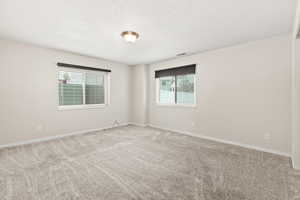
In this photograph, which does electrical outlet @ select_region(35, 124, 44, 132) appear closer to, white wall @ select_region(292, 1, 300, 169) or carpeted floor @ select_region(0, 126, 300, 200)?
carpeted floor @ select_region(0, 126, 300, 200)

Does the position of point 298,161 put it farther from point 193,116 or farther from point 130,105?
point 130,105

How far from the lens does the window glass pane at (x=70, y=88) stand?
389cm

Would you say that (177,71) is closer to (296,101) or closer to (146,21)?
(146,21)

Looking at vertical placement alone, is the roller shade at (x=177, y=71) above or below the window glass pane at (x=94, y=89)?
above

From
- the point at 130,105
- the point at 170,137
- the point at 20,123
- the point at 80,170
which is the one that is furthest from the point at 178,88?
the point at 20,123

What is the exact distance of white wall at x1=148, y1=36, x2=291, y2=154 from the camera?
106 inches

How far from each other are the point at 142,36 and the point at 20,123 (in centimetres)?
334

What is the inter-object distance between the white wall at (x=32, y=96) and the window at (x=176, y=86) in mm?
2424

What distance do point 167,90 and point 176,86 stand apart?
39 cm

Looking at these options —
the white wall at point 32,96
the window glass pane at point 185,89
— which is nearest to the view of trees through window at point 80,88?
the white wall at point 32,96

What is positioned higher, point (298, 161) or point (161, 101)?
point (161, 101)

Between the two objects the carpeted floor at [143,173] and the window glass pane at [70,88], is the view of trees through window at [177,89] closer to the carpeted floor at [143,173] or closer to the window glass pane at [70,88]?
the carpeted floor at [143,173]

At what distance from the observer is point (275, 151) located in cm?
274

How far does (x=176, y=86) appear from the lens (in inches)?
179
